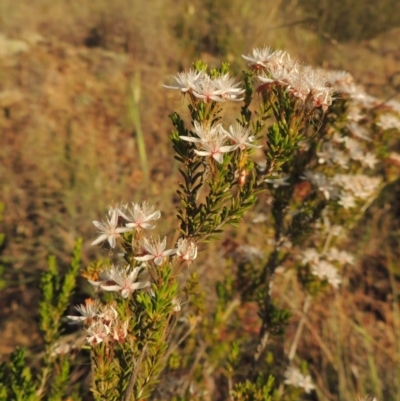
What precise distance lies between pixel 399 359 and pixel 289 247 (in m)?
1.45

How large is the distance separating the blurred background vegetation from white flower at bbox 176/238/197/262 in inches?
72.3

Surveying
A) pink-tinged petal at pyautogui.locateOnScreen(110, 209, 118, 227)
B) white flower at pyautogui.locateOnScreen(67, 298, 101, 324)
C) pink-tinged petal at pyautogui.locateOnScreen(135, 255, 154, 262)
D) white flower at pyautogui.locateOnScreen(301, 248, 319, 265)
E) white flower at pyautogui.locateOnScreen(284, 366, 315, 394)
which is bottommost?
white flower at pyautogui.locateOnScreen(284, 366, 315, 394)

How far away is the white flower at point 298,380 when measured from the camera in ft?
7.50

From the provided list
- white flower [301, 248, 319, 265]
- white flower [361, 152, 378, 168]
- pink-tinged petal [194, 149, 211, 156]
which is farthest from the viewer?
white flower [361, 152, 378, 168]

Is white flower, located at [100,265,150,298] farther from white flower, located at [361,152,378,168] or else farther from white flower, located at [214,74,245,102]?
white flower, located at [361,152,378,168]

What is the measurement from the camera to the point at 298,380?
234cm

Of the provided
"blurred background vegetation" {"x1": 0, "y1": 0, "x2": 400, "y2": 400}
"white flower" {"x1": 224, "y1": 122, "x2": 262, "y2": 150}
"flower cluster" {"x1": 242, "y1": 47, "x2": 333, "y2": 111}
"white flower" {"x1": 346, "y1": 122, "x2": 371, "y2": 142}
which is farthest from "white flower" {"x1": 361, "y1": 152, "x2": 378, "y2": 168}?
"white flower" {"x1": 224, "y1": 122, "x2": 262, "y2": 150}

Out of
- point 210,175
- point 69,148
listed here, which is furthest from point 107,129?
point 210,175

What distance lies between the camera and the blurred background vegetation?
356 centimetres

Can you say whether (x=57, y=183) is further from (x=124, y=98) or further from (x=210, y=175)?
(x=210, y=175)

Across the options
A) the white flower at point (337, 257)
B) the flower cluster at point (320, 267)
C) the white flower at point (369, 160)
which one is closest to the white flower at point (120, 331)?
the flower cluster at point (320, 267)

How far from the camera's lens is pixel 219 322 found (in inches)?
92.7

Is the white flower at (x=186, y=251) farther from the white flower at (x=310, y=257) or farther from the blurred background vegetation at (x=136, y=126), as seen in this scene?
the blurred background vegetation at (x=136, y=126)

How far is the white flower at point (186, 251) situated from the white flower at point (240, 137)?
29cm
